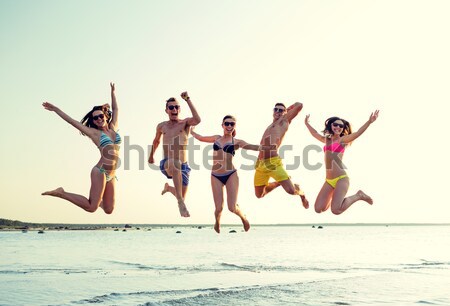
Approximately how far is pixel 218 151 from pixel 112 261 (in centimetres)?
6065

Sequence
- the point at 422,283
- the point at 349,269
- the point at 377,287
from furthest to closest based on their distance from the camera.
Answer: the point at 349,269 → the point at 422,283 → the point at 377,287

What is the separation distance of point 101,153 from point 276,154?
568 centimetres

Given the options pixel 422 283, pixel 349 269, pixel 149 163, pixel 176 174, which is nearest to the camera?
pixel 176 174

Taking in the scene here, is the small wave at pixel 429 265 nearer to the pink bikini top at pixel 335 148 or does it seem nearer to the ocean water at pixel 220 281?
the ocean water at pixel 220 281

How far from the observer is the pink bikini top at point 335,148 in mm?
18453

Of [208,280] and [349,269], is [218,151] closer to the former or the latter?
[208,280]

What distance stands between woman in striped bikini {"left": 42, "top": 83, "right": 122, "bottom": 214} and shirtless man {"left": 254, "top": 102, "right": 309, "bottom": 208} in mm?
4692

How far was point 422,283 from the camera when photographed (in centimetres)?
5184

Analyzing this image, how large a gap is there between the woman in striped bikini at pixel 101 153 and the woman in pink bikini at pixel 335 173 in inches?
258

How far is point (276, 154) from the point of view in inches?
727

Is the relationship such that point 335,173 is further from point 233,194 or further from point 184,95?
point 184,95

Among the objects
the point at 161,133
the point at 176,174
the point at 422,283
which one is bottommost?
the point at 422,283

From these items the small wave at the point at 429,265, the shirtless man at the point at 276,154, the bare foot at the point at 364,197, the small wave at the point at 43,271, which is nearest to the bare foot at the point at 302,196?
the shirtless man at the point at 276,154

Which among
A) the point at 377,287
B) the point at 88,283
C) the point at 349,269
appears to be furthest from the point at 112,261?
the point at 377,287
